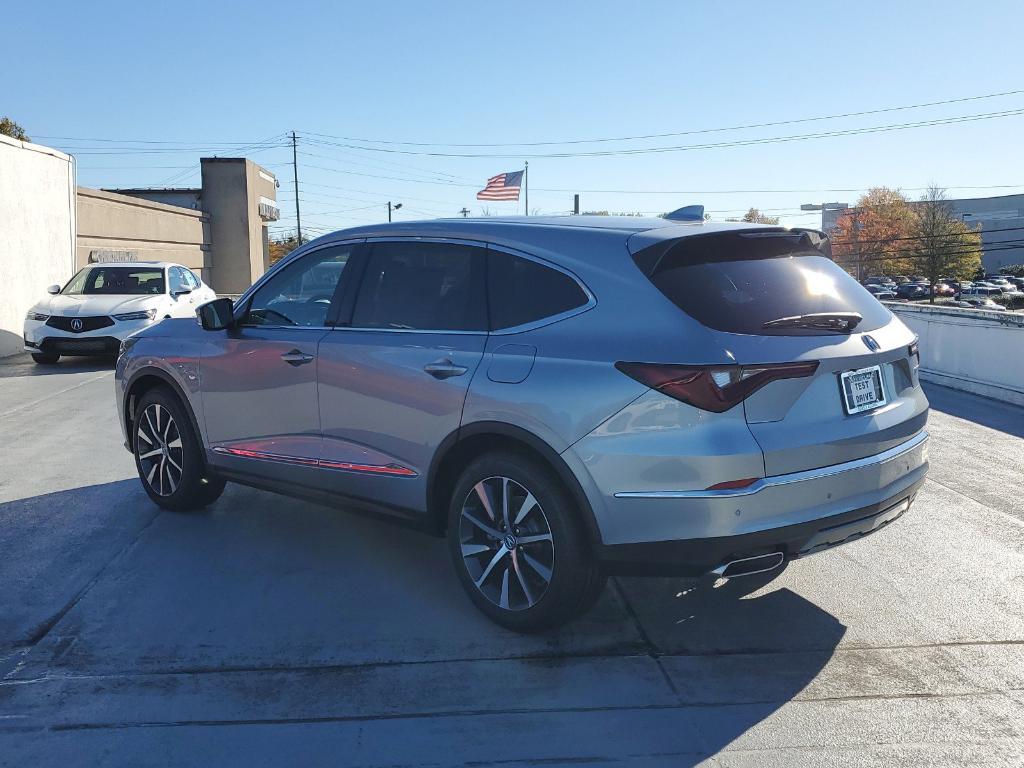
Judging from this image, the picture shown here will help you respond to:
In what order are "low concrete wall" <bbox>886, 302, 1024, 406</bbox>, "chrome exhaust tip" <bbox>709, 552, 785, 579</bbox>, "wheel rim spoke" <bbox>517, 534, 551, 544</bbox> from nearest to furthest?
"chrome exhaust tip" <bbox>709, 552, 785, 579</bbox> → "wheel rim spoke" <bbox>517, 534, 551, 544</bbox> → "low concrete wall" <bbox>886, 302, 1024, 406</bbox>

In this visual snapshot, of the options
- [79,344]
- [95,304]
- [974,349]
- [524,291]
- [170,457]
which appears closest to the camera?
[524,291]

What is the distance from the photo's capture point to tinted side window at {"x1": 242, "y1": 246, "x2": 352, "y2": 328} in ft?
17.3

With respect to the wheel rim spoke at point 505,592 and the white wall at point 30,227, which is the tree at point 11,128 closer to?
the white wall at point 30,227

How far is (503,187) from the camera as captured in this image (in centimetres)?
4356

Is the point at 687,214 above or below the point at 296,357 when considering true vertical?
above

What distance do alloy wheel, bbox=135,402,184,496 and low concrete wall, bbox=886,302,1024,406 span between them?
907 centimetres

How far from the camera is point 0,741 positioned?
3.42 m

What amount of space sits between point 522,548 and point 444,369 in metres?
0.87

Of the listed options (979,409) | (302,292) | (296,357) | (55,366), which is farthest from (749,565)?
(55,366)

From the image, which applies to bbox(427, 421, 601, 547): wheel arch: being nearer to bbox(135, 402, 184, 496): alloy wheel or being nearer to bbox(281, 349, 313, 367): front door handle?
bbox(281, 349, 313, 367): front door handle

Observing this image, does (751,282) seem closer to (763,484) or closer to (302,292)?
(763,484)

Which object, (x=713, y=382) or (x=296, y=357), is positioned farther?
→ (x=296, y=357)

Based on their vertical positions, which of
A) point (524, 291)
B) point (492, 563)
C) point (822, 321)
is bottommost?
point (492, 563)

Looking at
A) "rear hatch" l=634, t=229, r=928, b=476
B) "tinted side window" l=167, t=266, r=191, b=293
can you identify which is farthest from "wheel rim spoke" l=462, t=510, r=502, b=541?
"tinted side window" l=167, t=266, r=191, b=293
